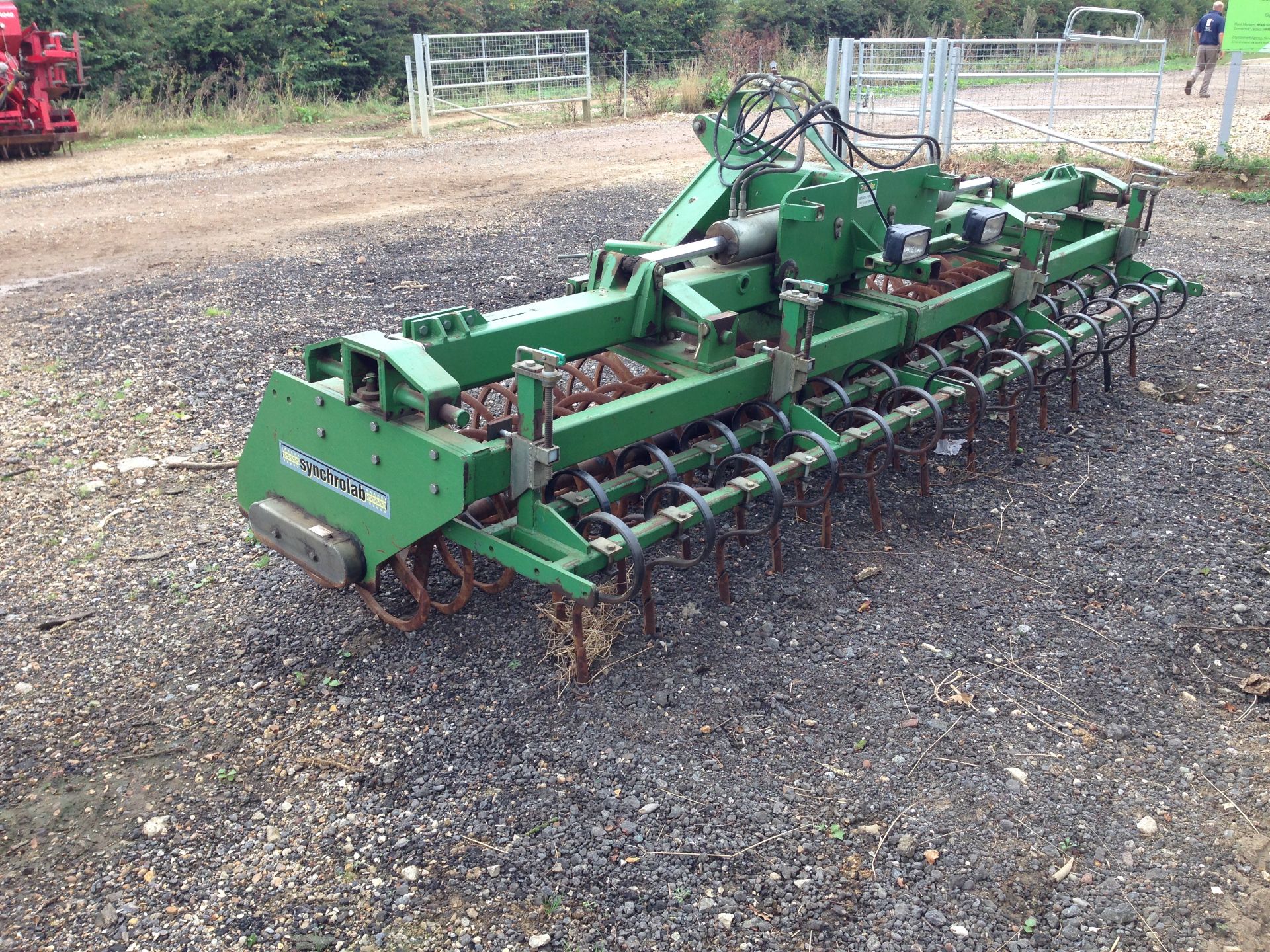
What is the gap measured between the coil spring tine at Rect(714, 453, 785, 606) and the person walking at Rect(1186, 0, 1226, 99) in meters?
17.7

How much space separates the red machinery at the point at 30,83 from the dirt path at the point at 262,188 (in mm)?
401

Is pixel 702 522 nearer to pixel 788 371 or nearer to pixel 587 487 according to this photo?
pixel 587 487

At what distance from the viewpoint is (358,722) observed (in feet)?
11.3

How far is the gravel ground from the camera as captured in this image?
2.75 meters

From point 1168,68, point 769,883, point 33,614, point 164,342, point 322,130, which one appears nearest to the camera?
point 769,883

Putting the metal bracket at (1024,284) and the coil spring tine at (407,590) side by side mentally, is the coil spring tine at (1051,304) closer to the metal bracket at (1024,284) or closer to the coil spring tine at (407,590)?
the metal bracket at (1024,284)

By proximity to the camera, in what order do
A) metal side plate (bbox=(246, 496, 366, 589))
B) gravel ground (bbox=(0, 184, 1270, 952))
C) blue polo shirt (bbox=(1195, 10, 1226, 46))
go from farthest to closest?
1. blue polo shirt (bbox=(1195, 10, 1226, 46))
2. metal side plate (bbox=(246, 496, 366, 589))
3. gravel ground (bbox=(0, 184, 1270, 952))

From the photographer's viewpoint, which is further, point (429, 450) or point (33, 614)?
point (33, 614)

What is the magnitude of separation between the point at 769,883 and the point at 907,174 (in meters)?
3.61

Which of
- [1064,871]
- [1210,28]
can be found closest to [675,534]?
[1064,871]

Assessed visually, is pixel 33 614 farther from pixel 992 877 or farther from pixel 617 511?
pixel 992 877

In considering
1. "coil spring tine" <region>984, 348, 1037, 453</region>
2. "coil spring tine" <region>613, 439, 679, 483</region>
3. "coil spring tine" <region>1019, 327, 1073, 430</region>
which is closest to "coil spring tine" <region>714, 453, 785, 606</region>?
"coil spring tine" <region>613, 439, 679, 483</region>

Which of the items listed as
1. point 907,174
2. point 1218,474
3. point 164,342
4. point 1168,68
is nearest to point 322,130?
point 164,342

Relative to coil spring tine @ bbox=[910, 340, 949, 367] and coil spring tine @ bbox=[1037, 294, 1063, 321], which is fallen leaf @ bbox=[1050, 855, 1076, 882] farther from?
coil spring tine @ bbox=[1037, 294, 1063, 321]
